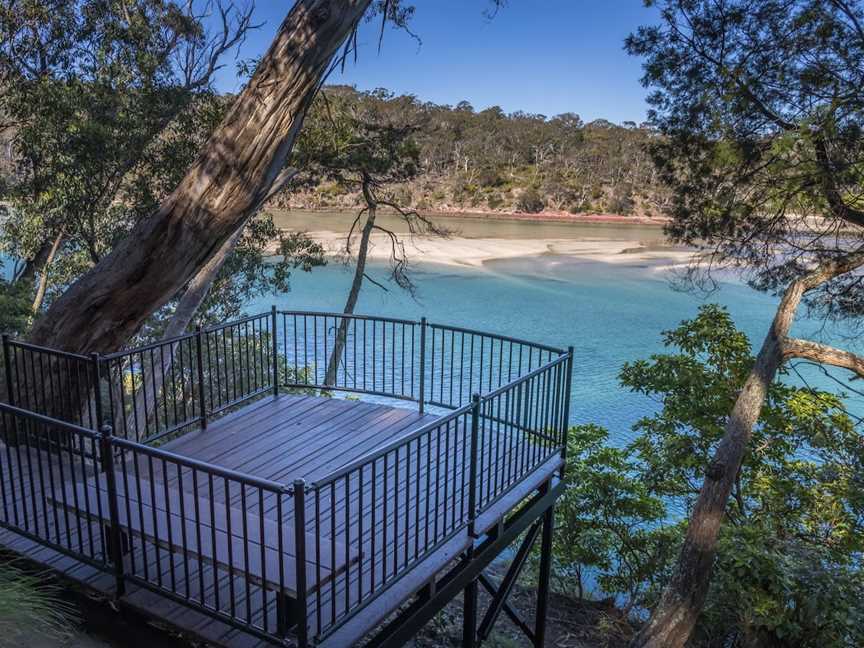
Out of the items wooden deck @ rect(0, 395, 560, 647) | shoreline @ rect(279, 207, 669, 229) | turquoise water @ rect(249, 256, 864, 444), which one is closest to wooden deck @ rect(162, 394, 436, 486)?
wooden deck @ rect(0, 395, 560, 647)

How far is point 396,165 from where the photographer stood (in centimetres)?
1399

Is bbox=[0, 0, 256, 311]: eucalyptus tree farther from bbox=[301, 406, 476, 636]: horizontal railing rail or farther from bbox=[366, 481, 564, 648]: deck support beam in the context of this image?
bbox=[366, 481, 564, 648]: deck support beam

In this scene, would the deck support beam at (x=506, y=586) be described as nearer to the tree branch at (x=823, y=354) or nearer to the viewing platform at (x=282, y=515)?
the viewing platform at (x=282, y=515)

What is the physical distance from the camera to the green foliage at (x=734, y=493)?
6660 millimetres

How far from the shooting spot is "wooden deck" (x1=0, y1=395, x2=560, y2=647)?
305 cm

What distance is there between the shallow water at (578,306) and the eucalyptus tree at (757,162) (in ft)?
23.3

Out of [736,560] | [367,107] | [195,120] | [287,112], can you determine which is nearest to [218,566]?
[287,112]

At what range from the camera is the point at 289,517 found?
398 cm

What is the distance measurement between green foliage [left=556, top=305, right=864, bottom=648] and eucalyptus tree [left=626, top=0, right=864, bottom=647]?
2.12ft

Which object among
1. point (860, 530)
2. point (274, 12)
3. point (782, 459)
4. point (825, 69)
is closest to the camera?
point (825, 69)

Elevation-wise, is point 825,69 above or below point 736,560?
above

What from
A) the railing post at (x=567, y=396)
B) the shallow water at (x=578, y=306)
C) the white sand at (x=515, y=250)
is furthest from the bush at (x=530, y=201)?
the railing post at (x=567, y=396)

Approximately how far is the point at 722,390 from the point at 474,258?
28.1 meters

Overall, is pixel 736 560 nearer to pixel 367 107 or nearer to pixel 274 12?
pixel 367 107
